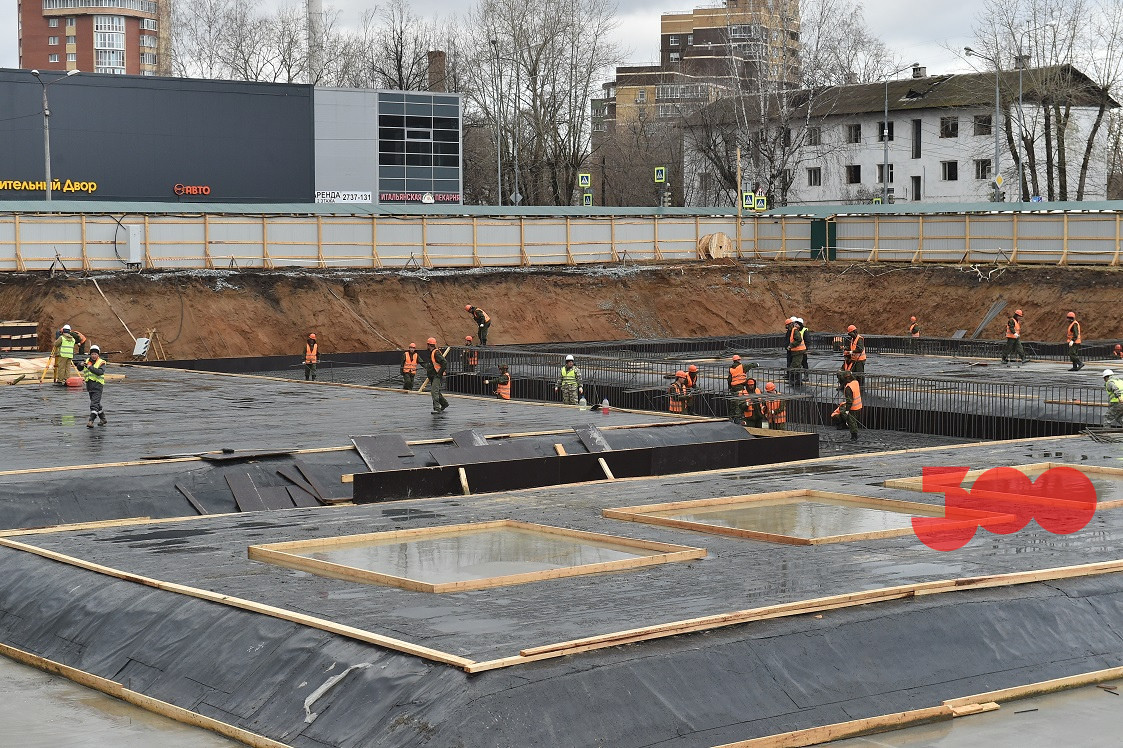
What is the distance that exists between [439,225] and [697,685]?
137 feet

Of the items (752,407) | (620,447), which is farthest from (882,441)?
(620,447)

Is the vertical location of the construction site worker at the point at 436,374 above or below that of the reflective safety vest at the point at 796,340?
below

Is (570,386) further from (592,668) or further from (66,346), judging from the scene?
(592,668)

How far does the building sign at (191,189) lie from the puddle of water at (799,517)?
49375 mm

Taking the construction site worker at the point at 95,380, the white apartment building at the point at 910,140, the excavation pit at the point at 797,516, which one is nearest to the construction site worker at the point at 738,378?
the excavation pit at the point at 797,516

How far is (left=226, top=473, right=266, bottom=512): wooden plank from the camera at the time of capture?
1884 centimetres

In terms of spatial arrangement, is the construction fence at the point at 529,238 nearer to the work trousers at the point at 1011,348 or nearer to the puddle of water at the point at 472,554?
the work trousers at the point at 1011,348

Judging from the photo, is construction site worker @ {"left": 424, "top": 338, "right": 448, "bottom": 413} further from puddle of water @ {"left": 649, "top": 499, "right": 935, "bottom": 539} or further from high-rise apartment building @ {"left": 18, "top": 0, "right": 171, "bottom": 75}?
high-rise apartment building @ {"left": 18, "top": 0, "right": 171, "bottom": 75}

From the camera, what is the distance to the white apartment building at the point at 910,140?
6862cm

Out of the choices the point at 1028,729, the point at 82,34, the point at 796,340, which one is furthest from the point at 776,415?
the point at 82,34

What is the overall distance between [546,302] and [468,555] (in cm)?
3816

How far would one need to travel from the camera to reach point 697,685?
32.1 ft

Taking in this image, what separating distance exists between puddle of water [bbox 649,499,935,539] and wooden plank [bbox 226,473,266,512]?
6.09 meters

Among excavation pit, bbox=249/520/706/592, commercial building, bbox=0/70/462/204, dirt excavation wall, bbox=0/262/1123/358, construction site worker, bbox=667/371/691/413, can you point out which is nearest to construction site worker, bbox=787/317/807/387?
construction site worker, bbox=667/371/691/413
